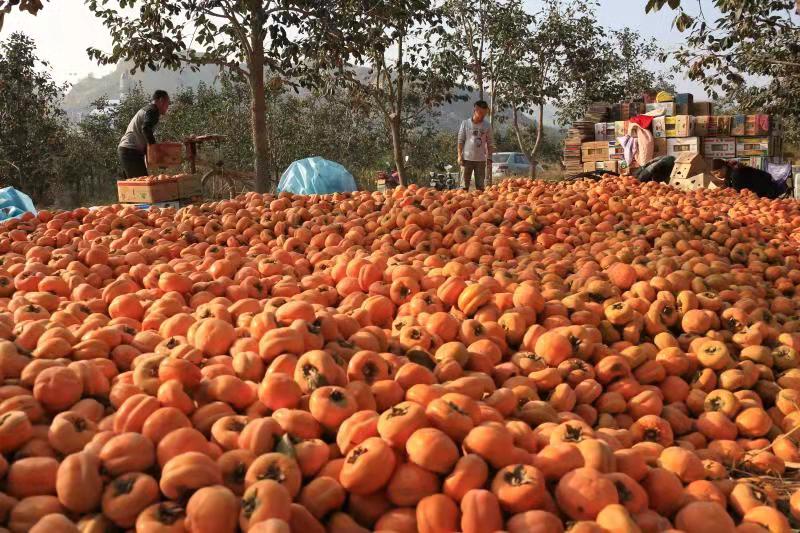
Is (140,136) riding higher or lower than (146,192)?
higher

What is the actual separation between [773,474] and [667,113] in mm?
12238

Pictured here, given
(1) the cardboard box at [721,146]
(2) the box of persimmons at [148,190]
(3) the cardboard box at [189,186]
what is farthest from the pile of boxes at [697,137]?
(2) the box of persimmons at [148,190]

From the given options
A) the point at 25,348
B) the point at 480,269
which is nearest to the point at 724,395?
the point at 480,269

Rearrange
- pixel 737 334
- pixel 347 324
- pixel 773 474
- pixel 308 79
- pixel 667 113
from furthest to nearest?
1. pixel 667 113
2. pixel 308 79
3. pixel 737 334
4. pixel 347 324
5. pixel 773 474

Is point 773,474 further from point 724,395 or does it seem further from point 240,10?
point 240,10

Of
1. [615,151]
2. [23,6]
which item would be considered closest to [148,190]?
[23,6]

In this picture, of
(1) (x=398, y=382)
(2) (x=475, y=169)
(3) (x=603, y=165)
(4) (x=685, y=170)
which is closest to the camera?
(1) (x=398, y=382)

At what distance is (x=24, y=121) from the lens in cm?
Result: 1485

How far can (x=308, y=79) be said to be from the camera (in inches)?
382

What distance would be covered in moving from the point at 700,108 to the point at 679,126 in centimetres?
163

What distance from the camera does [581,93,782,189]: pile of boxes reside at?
40.8 ft

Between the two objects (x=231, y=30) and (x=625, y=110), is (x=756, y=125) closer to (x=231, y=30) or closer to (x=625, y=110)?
(x=625, y=110)

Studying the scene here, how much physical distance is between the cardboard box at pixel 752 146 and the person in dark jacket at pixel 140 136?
10.7 metres

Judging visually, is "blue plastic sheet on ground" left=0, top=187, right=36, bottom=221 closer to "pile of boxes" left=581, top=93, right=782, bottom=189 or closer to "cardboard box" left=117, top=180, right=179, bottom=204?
→ "cardboard box" left=117, top=180, right=179, bottom=204
